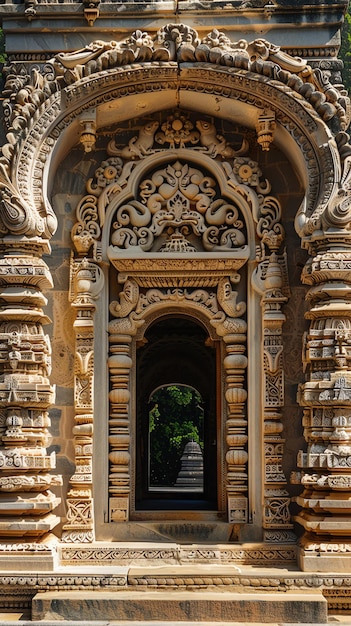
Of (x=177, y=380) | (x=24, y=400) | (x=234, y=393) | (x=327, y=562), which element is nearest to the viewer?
(x=327, y=562)

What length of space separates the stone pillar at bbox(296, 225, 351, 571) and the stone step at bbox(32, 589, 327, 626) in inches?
21.1

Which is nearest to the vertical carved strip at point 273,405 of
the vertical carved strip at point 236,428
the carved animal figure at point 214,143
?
the vertical carved strip at point 236,428

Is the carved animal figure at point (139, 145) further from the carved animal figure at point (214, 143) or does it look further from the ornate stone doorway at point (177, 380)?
the ornate stone doorway at point (177, 380)

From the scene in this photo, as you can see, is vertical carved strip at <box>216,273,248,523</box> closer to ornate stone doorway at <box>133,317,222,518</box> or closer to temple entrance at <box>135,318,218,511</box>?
temple entrance at <box>135,318,218,511</box>

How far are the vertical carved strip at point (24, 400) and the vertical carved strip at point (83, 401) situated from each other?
29 cm

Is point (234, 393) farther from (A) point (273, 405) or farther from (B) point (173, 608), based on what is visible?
(B) point (173, 608)

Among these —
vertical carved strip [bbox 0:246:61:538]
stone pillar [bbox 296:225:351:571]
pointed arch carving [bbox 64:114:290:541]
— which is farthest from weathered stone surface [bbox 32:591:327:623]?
pointed arch carving [bbox 64:114:290:541]

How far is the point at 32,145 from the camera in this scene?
29.3ft

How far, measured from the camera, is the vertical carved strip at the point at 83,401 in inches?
357

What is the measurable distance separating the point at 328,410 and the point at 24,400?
8.76 ft

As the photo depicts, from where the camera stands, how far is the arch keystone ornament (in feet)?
28.1

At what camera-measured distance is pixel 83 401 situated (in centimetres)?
921

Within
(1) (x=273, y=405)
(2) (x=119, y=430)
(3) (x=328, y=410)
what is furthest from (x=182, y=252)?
(3) (x=328, y=410)

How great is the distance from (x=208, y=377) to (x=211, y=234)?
6.13 m
